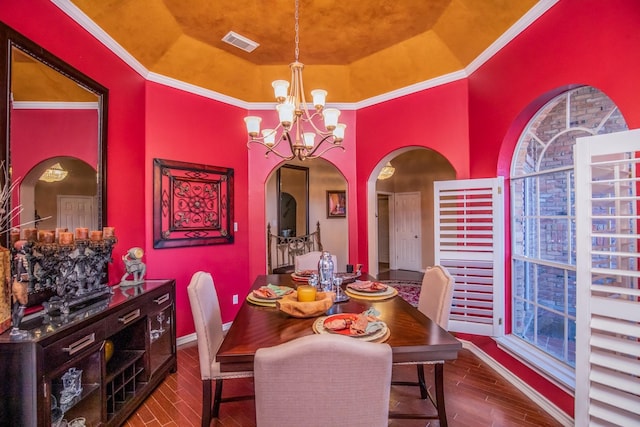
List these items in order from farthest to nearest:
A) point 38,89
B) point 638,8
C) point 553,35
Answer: point 553,35
point 38,89
point 638,8

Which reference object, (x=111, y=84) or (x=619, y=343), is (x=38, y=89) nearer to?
(x=111, y=84)

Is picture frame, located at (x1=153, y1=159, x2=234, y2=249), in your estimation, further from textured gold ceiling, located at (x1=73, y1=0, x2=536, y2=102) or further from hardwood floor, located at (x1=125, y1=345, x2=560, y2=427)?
hardwood floor, located at (x1=125, y1=345, x2=560, y2=427)

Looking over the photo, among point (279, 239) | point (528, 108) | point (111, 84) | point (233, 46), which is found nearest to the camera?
point (528, 108)

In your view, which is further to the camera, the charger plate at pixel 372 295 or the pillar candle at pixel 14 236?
the charger plate at pixel 372 295

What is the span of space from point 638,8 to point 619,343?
1674 millimetres

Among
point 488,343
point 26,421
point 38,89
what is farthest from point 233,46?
point 488,343

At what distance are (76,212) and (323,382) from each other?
7.33 feet

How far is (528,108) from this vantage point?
2.43 meters

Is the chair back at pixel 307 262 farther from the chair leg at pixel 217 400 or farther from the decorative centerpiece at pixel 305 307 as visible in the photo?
the decorative centerpiece at pixel 305 307

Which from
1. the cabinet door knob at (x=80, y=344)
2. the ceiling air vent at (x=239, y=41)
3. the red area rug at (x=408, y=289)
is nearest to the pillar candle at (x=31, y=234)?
the cabinet door knob at (x=80, y=344)

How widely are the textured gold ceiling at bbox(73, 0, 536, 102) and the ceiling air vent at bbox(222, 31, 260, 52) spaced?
63 mm

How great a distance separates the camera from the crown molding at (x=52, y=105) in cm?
Result: 178

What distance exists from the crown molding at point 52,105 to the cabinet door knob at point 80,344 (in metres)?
1.35

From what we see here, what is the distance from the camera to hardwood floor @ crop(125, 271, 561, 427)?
2102 millimetres
